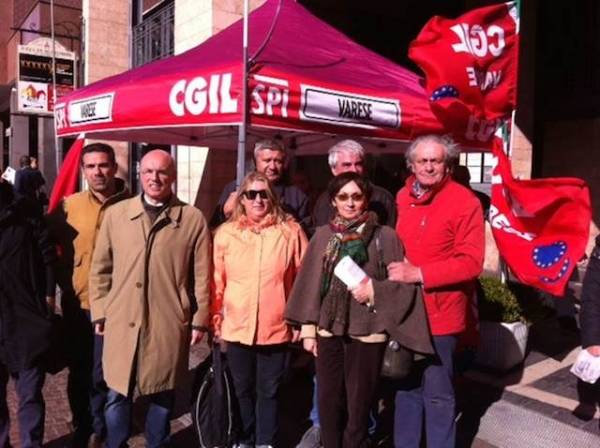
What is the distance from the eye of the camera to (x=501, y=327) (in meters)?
4.70

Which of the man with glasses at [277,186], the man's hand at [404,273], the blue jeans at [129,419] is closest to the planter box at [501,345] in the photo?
the man with glasses at [277,186]

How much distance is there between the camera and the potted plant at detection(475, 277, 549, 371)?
466 cm

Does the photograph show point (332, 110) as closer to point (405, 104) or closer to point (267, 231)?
point (405, 104)

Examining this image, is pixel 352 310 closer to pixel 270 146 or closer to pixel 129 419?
pixel 270 146

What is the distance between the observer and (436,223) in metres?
3.10

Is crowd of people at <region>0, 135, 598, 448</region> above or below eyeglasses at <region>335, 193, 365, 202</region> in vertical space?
below

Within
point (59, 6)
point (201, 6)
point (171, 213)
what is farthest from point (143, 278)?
point (59, 6)

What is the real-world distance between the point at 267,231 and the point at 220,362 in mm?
844

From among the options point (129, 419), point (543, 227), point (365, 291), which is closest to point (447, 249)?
point (365, 291)

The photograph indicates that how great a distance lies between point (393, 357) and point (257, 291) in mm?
839

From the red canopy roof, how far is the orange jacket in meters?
0.99

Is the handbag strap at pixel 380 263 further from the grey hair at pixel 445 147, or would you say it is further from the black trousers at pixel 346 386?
the grey hair at pixel 445 147

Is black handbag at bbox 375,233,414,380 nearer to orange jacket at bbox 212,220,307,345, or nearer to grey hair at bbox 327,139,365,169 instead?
orange jacket at bbox 212,220,307,345

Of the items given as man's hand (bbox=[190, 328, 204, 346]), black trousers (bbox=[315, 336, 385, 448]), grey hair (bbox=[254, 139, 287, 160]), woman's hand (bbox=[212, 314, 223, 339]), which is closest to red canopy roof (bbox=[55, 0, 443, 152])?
grey hair (bbox=[254, 139, 287, 160])
